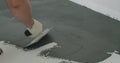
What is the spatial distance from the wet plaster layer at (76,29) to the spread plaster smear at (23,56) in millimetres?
75

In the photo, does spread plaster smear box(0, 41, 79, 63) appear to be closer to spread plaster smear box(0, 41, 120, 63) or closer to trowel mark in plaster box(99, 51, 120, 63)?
spread plaster smear box(0, 41, 120, 63)

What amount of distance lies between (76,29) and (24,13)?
2.13 ft

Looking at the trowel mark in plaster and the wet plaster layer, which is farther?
the wet plaster layer

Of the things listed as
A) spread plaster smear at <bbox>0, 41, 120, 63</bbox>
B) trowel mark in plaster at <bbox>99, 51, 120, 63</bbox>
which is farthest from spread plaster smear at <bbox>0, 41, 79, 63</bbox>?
trowel mark in plaster at <bbox>99, 51, 120, 63</bbox>

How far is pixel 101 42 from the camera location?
7.90 feet

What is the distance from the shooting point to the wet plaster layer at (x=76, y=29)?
2.28m

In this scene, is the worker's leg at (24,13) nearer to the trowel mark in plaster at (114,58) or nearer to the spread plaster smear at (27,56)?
the spread plaster smear at (27,56)

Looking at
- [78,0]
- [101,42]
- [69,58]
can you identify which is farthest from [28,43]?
[78,0]

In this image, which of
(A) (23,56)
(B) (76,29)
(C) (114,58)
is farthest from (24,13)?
(C) (114,58)

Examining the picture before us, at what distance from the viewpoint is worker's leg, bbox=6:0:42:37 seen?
2.21m

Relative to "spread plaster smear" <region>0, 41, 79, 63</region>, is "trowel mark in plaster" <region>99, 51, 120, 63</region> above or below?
above

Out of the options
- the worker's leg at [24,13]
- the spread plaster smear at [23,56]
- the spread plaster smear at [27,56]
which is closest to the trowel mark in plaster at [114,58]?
the spread plaster smear at [27,56]

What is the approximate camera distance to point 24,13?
2.29 m

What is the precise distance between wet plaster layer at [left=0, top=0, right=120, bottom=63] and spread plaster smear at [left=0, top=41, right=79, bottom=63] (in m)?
0.07
